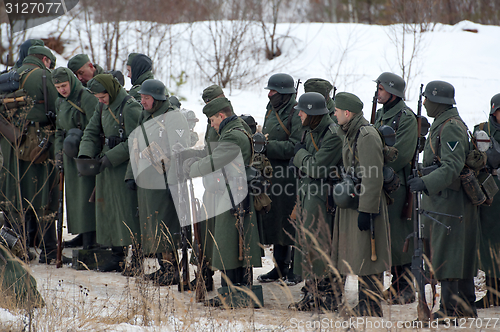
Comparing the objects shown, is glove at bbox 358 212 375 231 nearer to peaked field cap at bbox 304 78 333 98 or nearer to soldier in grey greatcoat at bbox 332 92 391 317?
soldier in grey greatcoat at bbox 332 92 391 317

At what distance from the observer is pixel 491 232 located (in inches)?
180

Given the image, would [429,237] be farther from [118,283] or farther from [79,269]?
[79,269]

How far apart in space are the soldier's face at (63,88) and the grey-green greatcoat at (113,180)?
16.0 inches

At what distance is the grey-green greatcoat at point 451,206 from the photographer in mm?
4016

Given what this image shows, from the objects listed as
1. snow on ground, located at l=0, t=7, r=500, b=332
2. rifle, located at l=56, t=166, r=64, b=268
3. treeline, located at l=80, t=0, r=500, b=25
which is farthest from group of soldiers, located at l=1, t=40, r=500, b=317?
treeline, located at l=80, t=0, r=500, b=25

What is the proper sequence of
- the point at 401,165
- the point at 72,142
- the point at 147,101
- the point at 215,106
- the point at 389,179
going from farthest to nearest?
the point at 72,142 < the point at 147,101 < the point at 401,165 < the point at 215,106 < the point at 389,179

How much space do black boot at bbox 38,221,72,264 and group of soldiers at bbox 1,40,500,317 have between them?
0.05ft

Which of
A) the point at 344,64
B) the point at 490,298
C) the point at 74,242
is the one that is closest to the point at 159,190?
the point at 74,242

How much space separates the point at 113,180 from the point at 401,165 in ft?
10.3

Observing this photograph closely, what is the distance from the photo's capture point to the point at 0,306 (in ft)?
12.7

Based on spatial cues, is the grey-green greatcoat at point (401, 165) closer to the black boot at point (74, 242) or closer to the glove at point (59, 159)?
the glove at point (59, 159)

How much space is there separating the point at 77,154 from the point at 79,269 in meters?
1.35

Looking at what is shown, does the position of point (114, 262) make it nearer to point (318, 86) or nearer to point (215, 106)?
point (215, 106)

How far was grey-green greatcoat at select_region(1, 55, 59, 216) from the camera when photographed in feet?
19.9
